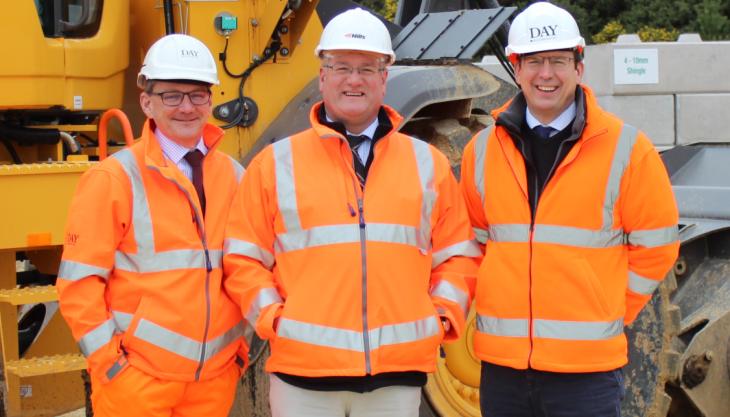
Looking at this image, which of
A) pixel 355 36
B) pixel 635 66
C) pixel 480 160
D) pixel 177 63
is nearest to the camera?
pixel 355 36

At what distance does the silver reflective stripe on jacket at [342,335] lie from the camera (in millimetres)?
3162

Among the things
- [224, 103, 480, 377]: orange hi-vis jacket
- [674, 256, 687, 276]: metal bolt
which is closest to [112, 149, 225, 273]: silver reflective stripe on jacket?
[224, 103, 480, 377]: orange hi-vis jacket

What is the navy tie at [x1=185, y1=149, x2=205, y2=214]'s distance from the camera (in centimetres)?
345

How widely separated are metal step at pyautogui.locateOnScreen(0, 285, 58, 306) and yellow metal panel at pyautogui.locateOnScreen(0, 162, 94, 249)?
190mm

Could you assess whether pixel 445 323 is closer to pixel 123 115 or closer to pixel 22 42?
pixel 123 115

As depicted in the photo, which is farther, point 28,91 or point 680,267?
point 680,267

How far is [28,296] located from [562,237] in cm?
221

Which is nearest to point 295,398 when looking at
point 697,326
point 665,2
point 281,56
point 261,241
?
point 261,241

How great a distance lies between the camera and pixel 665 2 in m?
28.2

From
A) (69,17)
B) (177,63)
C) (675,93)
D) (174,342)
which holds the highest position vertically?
(69,17)

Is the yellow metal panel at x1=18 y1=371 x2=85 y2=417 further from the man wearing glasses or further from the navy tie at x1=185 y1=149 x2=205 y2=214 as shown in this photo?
the navy tie at x1=185 y1=149 x2=205 y2=214

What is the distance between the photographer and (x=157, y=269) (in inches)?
131

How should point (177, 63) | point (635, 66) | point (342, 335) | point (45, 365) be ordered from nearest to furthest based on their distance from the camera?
point (342, 335), point (177, 63), point (45, 365), point (635, 66)

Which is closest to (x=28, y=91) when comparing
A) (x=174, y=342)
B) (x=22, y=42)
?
(x=22, y=42)
